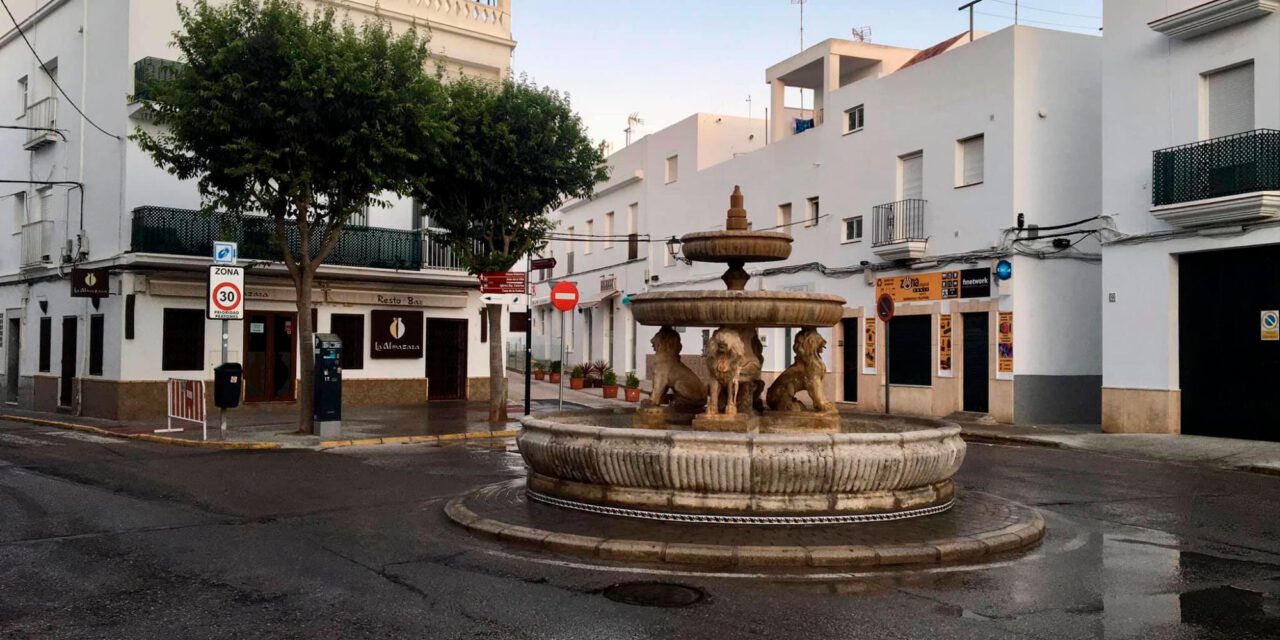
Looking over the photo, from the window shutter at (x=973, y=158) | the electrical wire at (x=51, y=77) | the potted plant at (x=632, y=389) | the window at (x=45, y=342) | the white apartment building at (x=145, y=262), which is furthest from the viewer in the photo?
the potted plant at (x=632, y=389)

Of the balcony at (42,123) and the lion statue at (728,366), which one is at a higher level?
the balcony at (42,123)

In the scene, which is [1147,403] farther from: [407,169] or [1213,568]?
[407,169]

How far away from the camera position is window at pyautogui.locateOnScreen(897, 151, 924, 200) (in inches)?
947

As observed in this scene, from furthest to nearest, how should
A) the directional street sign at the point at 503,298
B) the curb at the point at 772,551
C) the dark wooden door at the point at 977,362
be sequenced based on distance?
1. the dark wooden door at the point at 977,362
2. the directional street sign at the point at 503,298
3. the curb at the point at 772,551

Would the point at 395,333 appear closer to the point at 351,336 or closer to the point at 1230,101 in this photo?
the point at 351,336

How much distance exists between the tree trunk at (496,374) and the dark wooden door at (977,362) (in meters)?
10.4

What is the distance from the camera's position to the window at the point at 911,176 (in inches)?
947

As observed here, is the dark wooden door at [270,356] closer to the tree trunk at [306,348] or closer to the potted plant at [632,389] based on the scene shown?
the tree trunk at [306,348]

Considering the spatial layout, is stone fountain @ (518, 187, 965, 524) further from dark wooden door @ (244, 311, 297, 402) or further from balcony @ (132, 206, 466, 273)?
dark wooden door @ (244, 311, 297, 402)

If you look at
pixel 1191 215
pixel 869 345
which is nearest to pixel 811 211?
pixel 869 345

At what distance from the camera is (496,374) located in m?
20.4

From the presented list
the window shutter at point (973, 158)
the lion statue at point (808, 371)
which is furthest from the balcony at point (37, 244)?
the window shutter at point (973, 158)

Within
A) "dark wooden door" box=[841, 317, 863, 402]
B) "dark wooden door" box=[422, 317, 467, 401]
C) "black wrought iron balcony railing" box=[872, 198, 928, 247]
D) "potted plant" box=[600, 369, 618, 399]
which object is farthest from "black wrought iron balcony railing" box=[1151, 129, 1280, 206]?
"dark wooden door" box=[422, 317, 467, 401]

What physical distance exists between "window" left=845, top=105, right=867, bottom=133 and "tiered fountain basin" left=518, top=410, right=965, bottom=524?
A: 18946mm
